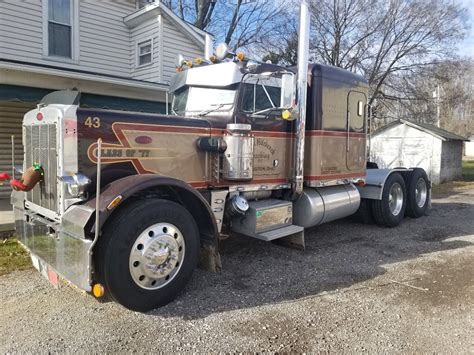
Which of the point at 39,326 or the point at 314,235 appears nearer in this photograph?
the point at 39,326

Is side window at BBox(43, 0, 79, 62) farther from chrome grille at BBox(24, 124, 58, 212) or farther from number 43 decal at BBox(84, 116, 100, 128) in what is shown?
number 43 decal at BBox(84, 116, 100, 128)

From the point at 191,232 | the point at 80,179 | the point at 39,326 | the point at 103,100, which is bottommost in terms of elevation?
the point at 39,326

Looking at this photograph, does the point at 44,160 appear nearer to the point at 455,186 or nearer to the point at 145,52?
the point at 145,52

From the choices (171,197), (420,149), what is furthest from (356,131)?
(420,149)

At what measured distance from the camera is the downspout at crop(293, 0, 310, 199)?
5.54 metres

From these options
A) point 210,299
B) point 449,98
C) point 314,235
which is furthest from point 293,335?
point 449,98

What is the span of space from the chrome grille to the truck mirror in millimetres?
2737

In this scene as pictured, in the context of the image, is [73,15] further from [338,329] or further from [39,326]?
[338,329]

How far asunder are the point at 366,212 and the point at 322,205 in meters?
2.23

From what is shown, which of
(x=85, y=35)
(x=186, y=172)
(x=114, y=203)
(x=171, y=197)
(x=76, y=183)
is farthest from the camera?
(x=85, y=35)

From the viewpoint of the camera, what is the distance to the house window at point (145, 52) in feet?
41.1

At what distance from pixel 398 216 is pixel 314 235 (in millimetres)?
2208

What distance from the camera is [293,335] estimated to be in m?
3.60

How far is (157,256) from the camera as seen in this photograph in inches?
153
